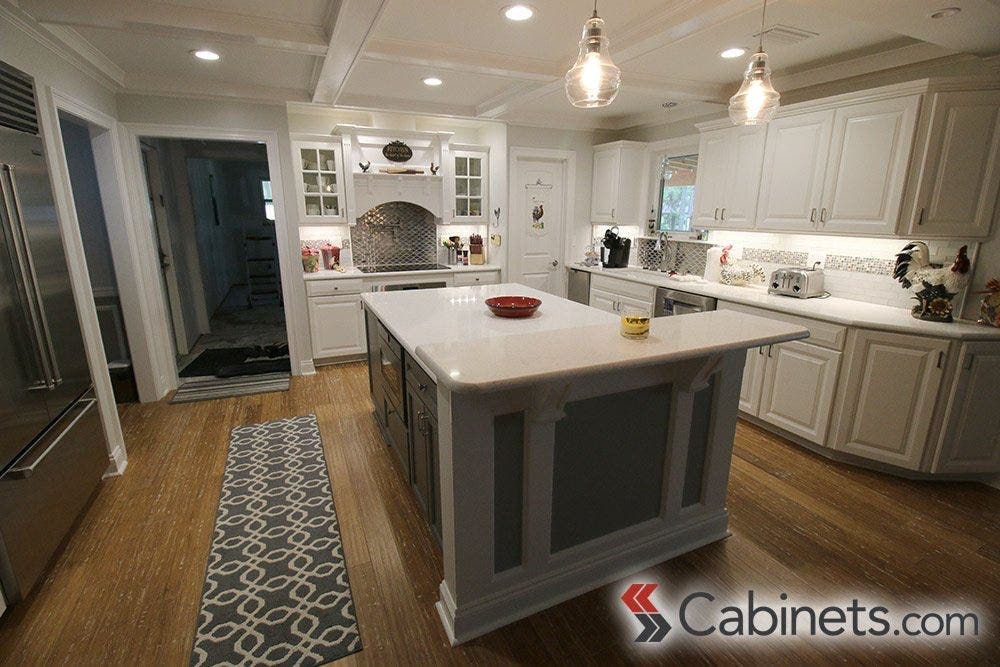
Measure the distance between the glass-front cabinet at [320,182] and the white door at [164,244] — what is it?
1.38 meters

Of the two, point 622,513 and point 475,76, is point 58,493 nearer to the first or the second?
point 622,513

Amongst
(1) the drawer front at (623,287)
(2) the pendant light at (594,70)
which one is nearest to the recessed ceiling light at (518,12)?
(2) the pendant light at (594,70)

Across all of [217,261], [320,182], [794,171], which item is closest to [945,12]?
[794,171]

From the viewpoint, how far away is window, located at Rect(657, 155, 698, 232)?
15.0ft

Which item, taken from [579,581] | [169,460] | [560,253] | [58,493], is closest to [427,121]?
[560,253]

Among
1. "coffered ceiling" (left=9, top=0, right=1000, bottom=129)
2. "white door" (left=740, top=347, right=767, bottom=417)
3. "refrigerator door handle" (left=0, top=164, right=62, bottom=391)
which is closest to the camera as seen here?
"refrigerator door handle" (left=0, top=164, right=62, bottom=391)

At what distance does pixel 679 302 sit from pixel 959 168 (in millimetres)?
1799

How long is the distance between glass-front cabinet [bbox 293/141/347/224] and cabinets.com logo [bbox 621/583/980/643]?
420 centimetres

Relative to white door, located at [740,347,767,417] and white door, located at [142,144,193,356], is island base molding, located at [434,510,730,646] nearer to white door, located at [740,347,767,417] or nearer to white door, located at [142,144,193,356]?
white door, located at [740,347,767,417]

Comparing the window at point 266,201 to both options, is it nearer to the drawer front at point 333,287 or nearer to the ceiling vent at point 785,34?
the drawer front at point 333,287

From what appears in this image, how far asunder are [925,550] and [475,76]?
394 cm

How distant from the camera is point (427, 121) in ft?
16.7

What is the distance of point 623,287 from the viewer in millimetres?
4625

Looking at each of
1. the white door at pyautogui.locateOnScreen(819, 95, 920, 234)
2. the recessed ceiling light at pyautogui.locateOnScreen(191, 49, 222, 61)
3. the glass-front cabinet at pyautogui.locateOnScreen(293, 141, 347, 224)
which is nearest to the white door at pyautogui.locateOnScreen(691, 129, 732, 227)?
the white door at pyautogui.locateOnScreen(819, 95, 920, 234)
